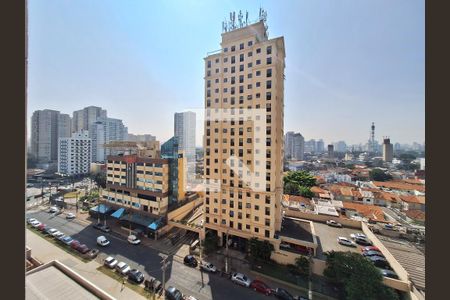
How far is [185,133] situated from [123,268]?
6.27m

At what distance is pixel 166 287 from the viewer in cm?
540

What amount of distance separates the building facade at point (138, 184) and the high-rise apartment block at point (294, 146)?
91.0ft

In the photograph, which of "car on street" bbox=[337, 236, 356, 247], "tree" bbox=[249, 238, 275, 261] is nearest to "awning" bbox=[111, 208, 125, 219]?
"tree" bbox=[249, 238, 275, 261]

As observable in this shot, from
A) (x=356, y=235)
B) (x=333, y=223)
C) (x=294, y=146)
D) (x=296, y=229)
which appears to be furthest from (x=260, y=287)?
(x=294, y=146)

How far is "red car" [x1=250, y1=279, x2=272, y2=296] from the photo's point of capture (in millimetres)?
5391

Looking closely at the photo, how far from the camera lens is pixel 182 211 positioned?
9602 millimetres

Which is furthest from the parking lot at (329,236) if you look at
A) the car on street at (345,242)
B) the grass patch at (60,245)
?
the grass patch at (60,245)

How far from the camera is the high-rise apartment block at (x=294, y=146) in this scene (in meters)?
33.1

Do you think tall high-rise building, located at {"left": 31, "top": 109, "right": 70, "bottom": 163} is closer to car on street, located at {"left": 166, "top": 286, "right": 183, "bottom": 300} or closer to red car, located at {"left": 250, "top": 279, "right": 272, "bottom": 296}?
car on street, located at {"left": 166, "top": 286, "right": 183, "bottom": 300}

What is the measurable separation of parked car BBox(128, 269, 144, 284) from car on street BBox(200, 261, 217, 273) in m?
1.82

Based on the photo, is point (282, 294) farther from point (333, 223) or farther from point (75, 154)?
point (75, 154)

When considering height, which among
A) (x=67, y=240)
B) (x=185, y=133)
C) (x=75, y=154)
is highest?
(x=185, y=133)

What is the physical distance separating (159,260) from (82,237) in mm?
3924

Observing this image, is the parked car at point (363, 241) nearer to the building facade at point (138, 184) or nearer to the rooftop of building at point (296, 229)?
the rooftop of building at point (296, 229)
